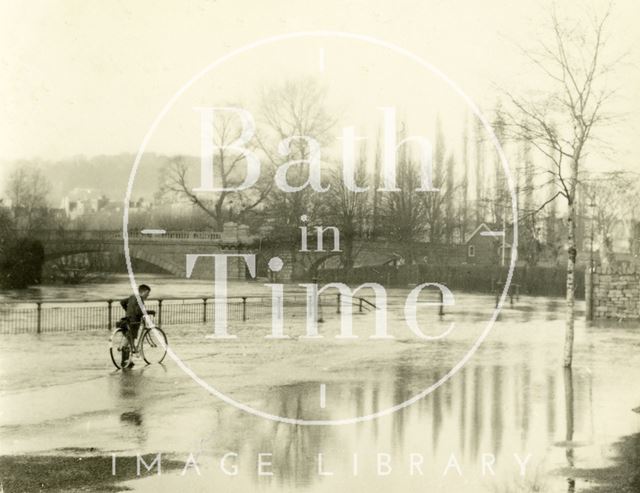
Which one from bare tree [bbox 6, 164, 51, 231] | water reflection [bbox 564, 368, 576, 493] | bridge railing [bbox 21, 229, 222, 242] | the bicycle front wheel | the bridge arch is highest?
bare tree [bbox 6, 164, 51, 231]

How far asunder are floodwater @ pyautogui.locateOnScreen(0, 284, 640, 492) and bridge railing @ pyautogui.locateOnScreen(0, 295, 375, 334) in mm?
4114

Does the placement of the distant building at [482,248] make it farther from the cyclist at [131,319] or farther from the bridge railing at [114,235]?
the cyclist at [131,319]

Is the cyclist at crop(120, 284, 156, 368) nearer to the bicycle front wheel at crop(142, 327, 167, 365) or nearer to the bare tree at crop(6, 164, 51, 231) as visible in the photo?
the bicycle front wheel at crop(142, 327, 167, 365)

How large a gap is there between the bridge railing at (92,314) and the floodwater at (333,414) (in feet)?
13.5

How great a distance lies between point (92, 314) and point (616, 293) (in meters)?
19.8

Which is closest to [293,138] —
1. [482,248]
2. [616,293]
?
[616,293]

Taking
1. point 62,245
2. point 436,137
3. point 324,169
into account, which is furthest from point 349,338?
point 436,137

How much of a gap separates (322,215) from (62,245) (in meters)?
16.3

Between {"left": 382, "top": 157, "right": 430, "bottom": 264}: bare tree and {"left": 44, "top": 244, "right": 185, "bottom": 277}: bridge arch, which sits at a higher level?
{"left": 382, "top": 157, "right": 430, "bottom": 264}: bare tree

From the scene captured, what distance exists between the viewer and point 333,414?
1217 centimetres

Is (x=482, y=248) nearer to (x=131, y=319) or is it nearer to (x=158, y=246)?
(x=158, y=246)

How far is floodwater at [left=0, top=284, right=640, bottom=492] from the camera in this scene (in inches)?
353

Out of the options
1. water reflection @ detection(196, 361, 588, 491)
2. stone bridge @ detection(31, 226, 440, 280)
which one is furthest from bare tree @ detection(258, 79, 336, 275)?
water reflection @ detection(196, 361, 588, 491)

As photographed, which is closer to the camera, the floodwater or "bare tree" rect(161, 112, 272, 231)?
the floodwater
